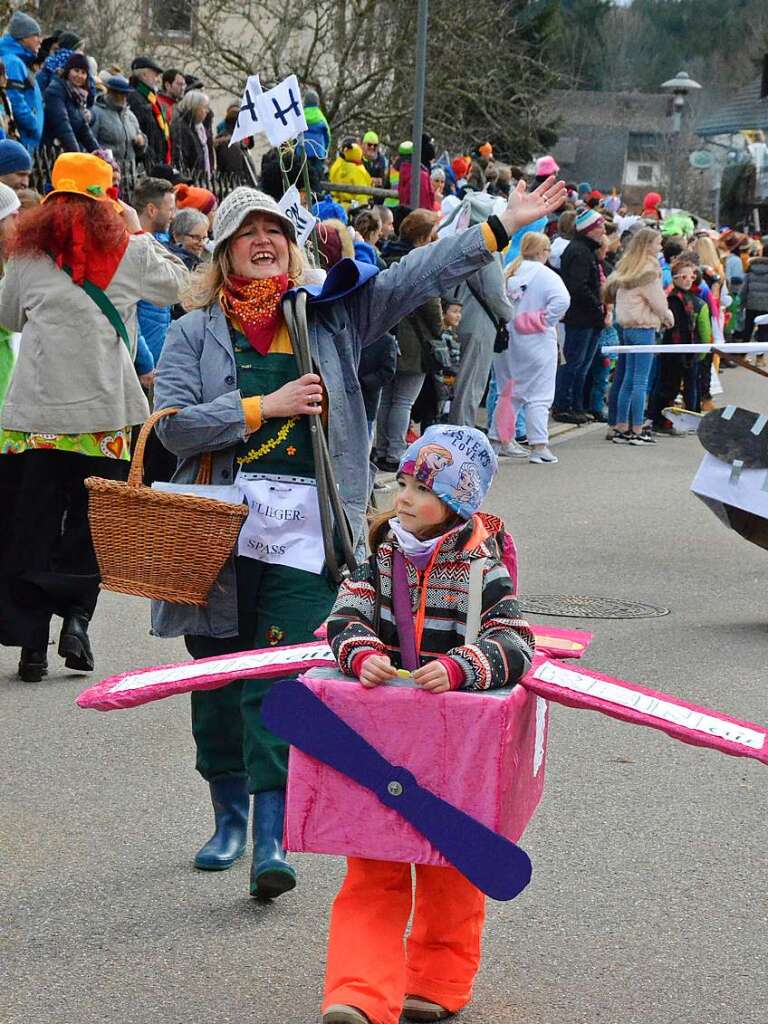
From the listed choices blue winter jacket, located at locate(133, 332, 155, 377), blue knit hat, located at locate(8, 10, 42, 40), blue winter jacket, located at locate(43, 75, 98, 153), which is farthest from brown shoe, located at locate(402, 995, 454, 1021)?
blue knit hat, located at locate(8, 10, 42, 40)

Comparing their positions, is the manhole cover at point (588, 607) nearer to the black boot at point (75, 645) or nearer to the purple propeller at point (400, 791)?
the black boot at point (75, 645)

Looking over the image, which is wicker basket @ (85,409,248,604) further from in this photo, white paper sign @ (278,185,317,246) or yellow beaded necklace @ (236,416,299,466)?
white paper sign @ (278,185,317,246)

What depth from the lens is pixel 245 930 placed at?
430cm

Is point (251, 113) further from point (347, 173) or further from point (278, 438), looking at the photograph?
Result: point (347, 173)

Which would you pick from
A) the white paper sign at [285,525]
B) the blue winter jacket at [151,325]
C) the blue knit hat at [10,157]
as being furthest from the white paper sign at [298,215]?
the white paper sign at [285,525]

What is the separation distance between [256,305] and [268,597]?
2.54ft

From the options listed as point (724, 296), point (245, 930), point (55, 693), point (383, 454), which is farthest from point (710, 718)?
point (724, 296)

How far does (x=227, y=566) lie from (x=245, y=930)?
0.93m

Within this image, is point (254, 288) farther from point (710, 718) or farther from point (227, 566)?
point (710, 718)

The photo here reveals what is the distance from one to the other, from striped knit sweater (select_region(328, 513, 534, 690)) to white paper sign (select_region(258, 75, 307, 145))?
5.42m

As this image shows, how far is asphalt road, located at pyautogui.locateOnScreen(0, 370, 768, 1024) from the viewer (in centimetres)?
392

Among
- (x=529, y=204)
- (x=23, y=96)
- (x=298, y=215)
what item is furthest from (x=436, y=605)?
(x=23, y=96)

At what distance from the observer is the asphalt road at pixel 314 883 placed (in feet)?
12.9

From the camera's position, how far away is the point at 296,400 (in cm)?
438
